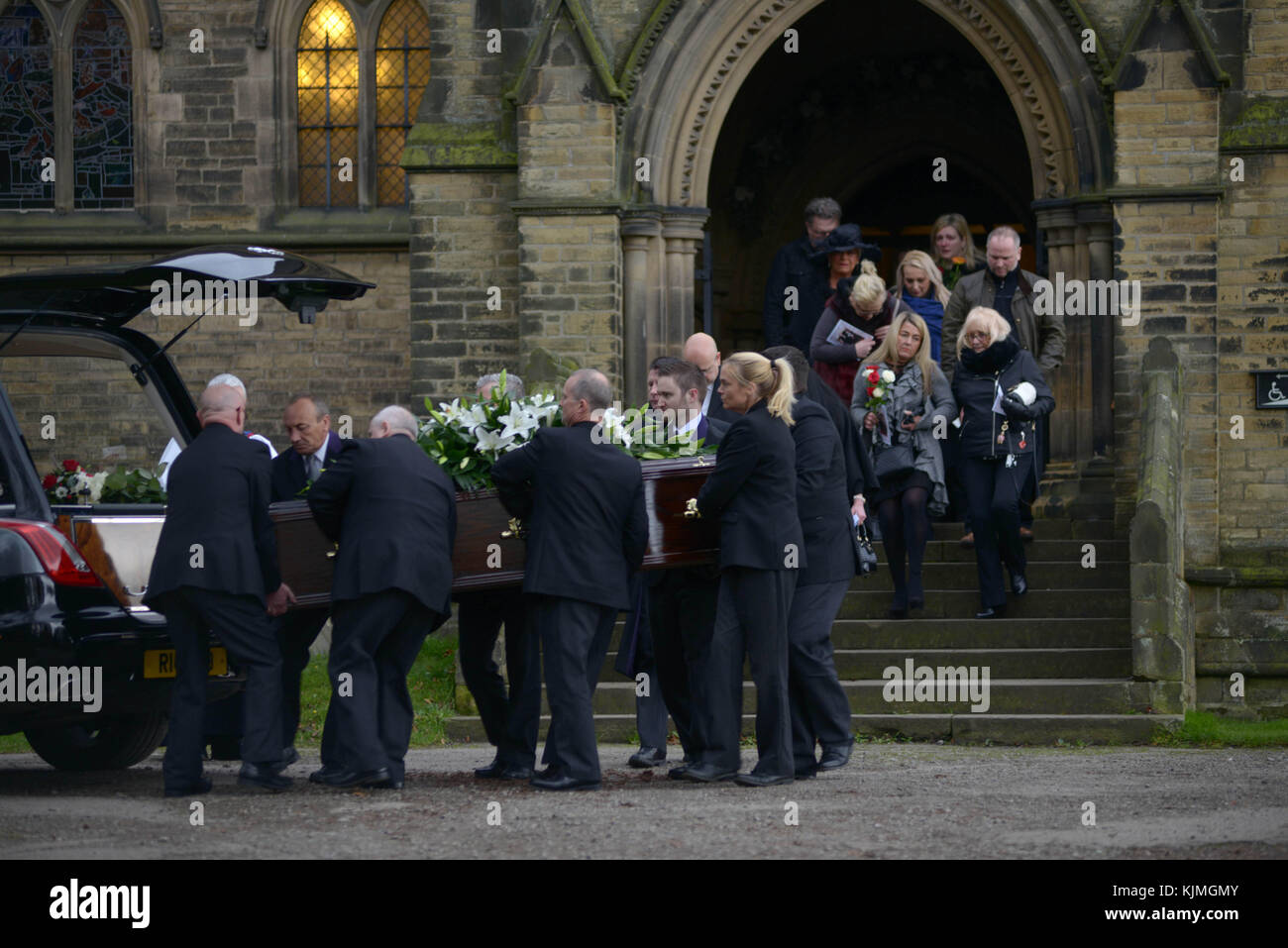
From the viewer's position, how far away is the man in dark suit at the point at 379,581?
8.12 metres

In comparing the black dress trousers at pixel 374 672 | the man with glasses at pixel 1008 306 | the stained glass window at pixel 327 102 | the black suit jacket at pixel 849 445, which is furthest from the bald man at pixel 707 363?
the stained glass window at pixel 327 102

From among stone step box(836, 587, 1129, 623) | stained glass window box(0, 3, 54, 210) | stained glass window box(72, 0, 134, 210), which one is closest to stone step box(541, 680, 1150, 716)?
stone step box(836, 587, 1129, 623)

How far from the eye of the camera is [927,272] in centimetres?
1318

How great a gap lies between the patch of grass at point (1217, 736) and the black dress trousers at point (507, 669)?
4.11m

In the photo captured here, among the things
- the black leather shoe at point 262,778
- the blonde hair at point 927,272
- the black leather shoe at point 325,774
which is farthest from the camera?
the blonde hair at point 927,272

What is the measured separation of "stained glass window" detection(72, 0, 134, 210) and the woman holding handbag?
8.95 m

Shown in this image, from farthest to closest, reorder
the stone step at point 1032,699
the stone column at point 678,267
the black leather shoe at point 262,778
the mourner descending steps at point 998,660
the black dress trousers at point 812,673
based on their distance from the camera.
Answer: the stone column at point 678,267
the stone step at point 1032,699
the mourner descending steps at point 998,660
the black dress trousers at point 812,673
the black leather shoe at point 262,778

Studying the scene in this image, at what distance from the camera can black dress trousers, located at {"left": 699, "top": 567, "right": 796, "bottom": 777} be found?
831 centimetres

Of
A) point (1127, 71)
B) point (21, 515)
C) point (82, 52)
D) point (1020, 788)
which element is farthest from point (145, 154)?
point (1020, 788)

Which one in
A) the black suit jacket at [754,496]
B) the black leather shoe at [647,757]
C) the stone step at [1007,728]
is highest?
the black suit jacket at [754,496]

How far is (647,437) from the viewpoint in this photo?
891 cm

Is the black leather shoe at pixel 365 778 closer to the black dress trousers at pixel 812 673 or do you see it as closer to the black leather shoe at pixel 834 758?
the black dress trousers at pixel 812 673

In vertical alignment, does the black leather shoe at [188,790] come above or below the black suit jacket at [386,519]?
below
